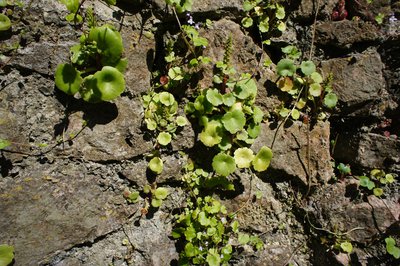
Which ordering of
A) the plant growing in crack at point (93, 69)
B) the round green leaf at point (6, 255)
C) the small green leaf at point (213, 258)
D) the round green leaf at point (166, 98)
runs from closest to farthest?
the round green leaf at point (6, 255) < the plant growing in crack at point (93, 69) < the small green leaf at point (213, 258) < the round green leaf at point (166, 98)

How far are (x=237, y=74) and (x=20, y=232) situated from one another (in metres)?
1.77

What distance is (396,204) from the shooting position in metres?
2.52

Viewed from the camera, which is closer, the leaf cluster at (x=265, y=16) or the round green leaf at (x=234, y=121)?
the round green leaf at (x=234, y=121)

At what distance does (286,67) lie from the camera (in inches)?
101

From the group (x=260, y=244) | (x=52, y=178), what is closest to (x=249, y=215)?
(x=260, y=244)

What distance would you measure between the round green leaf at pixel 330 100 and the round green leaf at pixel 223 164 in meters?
0.88

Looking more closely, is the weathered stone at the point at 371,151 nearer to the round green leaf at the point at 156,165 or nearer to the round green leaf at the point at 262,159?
the round green leaf at the point at 262,159

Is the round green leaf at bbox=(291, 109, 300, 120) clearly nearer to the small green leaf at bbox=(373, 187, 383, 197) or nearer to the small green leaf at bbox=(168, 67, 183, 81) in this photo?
the small green leaf at bbox=(373, 187, 383, 197)

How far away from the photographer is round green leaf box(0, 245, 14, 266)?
1806 millimetres

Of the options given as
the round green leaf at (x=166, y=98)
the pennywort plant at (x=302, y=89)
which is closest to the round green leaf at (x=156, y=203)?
the round green leaf at (x=166, y=98)

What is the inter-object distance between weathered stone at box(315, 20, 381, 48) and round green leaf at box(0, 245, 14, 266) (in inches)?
101

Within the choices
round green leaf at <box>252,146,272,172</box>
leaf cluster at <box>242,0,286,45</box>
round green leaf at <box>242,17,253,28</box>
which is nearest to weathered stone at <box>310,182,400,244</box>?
round green leaf at <box>252,146,272,172</box>

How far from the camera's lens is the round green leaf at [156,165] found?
2256 mm

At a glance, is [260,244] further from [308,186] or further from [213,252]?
[308,186]
